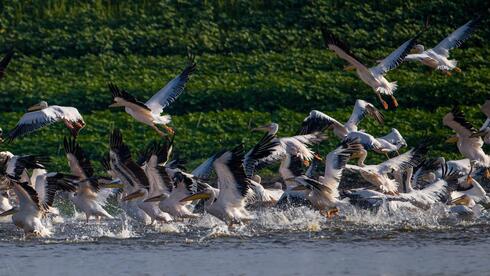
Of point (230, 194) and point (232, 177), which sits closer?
point (232, 177)

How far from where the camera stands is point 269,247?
1280 cm

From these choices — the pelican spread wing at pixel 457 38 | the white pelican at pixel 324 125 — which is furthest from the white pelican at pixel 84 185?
the pelican spread wing at pixel 457 38

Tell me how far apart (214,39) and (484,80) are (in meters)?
6.17

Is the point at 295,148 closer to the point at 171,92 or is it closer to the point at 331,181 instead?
the point at 331,181

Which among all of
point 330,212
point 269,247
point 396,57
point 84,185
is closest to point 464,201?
point 330,212

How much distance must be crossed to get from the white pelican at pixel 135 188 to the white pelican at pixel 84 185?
396 millimetres

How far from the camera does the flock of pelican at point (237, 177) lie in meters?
13.4

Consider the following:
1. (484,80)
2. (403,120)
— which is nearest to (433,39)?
(484,80)

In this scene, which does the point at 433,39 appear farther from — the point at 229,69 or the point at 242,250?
the point at 242,250

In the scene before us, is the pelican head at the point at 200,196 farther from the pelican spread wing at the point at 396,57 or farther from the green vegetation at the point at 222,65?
the green vegetation at the point at 222,65

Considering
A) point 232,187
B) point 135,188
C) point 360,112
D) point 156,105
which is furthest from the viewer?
point 360,112

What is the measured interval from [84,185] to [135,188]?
27.1 inches

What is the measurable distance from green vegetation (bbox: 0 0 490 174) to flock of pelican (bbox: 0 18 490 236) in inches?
131

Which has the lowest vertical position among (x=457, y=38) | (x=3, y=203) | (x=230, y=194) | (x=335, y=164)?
(x=3, y=203)
